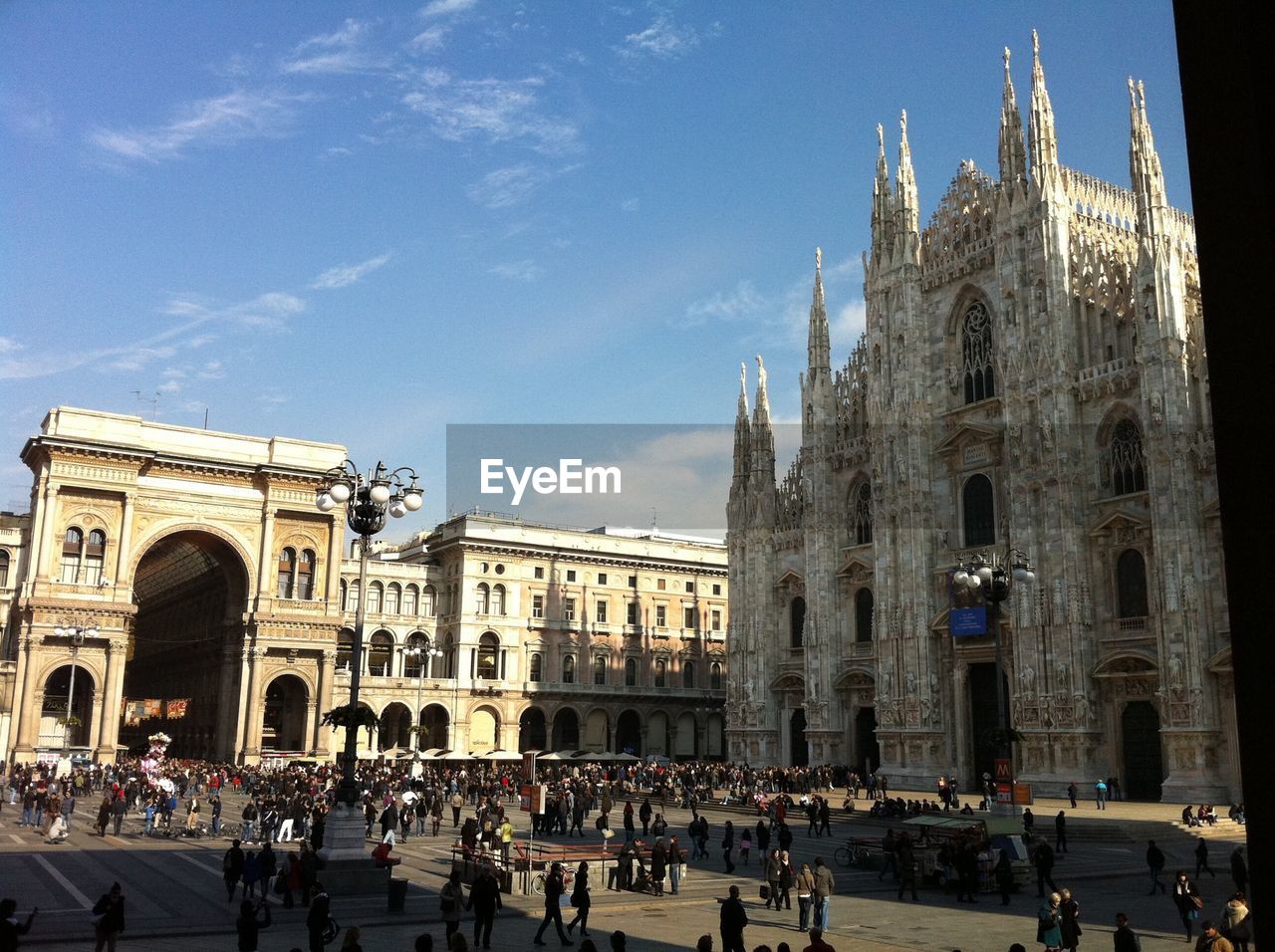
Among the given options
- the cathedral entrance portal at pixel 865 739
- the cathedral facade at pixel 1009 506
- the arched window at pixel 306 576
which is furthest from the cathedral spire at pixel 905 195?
the arched window at pixel 306 576

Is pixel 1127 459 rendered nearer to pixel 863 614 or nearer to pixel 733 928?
pixel 863 614

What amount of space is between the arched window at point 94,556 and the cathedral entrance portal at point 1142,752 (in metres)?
47.6

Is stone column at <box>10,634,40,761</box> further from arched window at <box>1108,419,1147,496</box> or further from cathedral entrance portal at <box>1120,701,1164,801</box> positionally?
arched window at <box>1108,419,1147,496</box>

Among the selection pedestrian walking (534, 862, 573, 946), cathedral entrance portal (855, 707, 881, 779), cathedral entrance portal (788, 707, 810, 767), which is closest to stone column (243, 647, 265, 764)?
cathedral entrance portal (788, 707, 810, 767)

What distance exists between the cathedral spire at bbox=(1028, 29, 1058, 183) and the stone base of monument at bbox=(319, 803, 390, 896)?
39.1 m

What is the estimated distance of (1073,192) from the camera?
50.1m

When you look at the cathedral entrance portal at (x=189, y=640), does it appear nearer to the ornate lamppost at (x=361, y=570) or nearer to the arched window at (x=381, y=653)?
the arched window at (x=381, y=653)

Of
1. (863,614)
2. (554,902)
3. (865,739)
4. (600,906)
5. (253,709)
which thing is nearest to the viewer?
(554,902)

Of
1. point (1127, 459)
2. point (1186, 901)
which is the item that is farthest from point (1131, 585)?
point (1186, 901)

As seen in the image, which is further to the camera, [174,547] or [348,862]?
[174,547]

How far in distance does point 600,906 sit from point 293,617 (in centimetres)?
4367

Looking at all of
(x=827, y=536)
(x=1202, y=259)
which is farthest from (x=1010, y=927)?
(x=827, y=536)

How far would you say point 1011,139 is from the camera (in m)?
49.3

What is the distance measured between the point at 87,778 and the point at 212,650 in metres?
21.6
